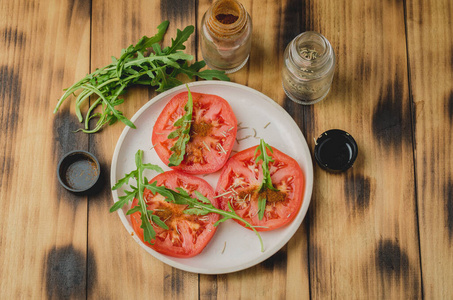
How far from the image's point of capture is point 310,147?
1787 millimetres

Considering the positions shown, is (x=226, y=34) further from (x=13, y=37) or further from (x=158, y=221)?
(x=13, y=37)

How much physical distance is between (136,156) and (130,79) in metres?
0.30

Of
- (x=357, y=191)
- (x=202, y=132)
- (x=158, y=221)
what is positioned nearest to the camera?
(x=158, y=221)

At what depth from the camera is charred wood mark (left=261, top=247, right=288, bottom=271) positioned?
1732 mm

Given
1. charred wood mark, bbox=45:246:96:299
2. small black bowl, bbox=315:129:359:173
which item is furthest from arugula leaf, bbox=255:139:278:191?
charred wood mark, bbox=45:246:96:299

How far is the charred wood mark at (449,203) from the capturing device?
177 centimetres

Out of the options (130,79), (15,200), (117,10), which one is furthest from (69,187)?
(117,10)

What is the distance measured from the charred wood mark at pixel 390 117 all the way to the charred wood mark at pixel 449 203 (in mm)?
251

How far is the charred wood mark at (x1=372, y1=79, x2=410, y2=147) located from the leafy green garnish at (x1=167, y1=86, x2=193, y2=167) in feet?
2.47

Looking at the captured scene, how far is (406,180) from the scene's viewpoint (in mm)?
1792

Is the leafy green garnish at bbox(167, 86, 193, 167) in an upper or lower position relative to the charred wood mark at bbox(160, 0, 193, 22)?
Answer: lower

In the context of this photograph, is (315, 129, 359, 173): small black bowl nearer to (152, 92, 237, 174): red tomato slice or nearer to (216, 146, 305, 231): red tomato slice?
(216, 146, 305, 231): red tomato slice

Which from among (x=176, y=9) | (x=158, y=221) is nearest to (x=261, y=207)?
(x=158, y=221)

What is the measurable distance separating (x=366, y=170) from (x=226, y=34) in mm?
769
